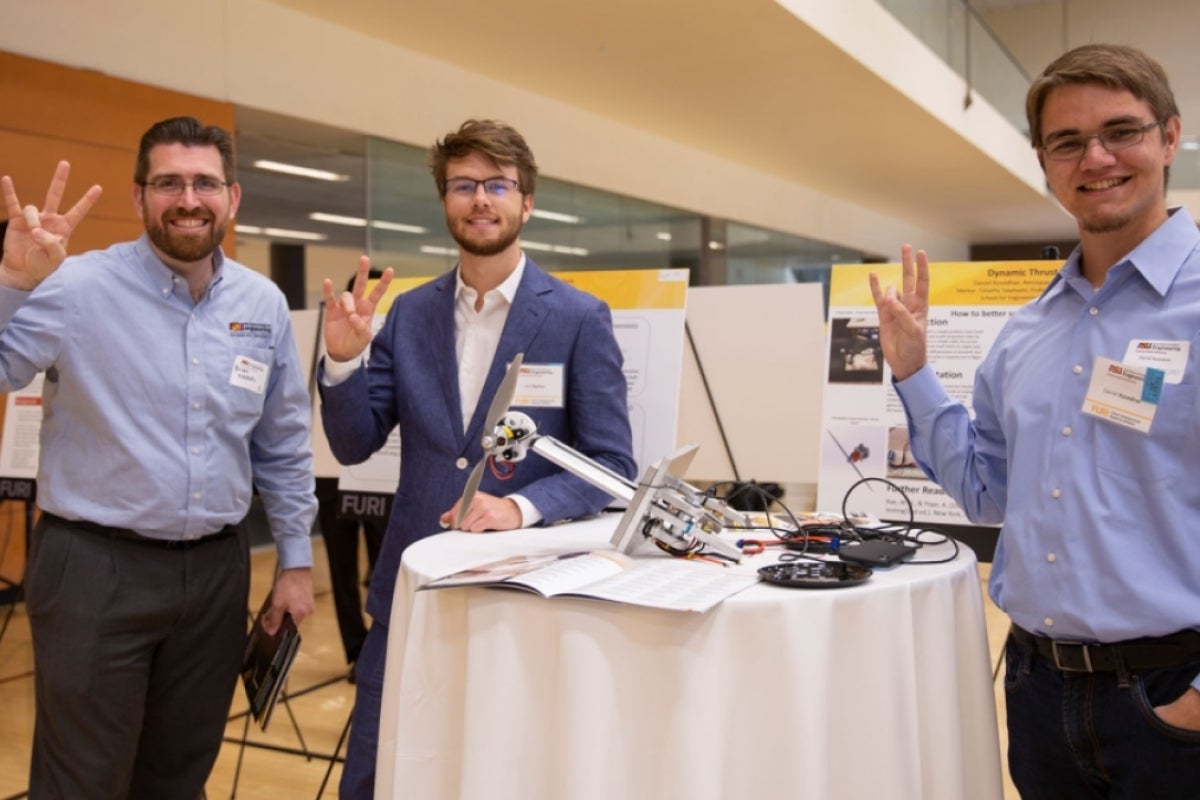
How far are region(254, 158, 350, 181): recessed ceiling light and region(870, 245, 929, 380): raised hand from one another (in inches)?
293

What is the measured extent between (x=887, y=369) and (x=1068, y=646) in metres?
1.51

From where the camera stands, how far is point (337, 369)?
2.16 m

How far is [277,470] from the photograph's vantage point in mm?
2482

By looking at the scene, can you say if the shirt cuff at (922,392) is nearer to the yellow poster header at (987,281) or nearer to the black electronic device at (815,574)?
the black electronic device at (815,574)

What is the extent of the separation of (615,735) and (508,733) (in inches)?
6.7

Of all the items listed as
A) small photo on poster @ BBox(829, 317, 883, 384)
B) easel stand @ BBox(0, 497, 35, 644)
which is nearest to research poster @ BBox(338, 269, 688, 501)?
small photo on poster @ BBox(829, 317, 883, 384)

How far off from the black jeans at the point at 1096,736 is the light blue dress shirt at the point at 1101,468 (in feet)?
0.22

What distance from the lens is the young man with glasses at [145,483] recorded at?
6.88ft

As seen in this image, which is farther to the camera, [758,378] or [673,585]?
[758,378]

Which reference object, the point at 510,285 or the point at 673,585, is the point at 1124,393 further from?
the point at 510,285

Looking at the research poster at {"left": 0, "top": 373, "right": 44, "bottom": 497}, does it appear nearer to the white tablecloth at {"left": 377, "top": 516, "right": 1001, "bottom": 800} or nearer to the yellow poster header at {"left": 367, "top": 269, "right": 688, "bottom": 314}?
the yellow poster header at {"left": 367, "top": 269, "right": 688, "bottom": 314}

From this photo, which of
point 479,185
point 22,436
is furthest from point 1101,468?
point 22,436

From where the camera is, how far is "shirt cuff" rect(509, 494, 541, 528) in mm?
2088

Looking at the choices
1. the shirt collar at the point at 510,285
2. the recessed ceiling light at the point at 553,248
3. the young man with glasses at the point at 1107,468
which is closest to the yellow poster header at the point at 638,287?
the shirt collar at the point at 510,285
